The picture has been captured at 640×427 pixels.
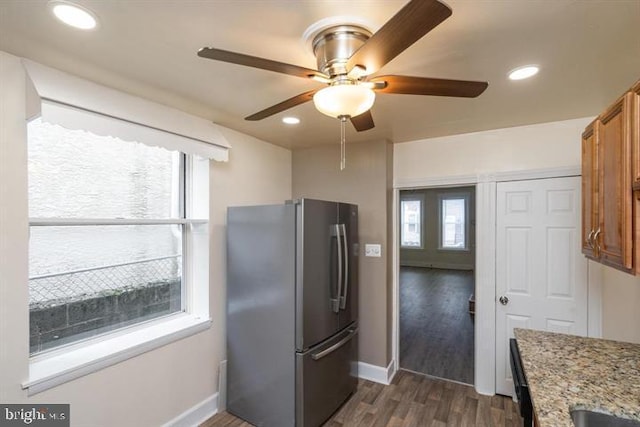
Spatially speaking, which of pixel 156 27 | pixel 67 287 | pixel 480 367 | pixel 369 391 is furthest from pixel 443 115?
pixel 67 287

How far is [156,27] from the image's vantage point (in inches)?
51.3

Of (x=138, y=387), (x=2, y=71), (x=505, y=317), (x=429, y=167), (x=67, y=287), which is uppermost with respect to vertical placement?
(x=2, y=71)

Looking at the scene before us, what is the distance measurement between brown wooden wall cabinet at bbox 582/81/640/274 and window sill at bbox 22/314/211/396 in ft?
8.72

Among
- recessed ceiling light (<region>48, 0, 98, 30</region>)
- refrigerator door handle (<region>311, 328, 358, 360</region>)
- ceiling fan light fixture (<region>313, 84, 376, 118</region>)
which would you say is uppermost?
recessed ceiling light (<region>48, 0, 98, 30</region>)

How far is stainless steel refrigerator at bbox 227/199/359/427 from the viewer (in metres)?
2.25

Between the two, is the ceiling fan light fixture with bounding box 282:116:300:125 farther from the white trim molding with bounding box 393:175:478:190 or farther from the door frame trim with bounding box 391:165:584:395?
the door frame trim with bounding box 391:165:584:395

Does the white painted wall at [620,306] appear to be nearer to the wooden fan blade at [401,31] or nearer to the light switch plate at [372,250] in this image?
the light switch plate at [372,250]

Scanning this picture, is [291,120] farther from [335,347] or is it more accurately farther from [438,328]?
[438,328]

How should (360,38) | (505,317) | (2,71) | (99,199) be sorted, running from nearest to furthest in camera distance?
(360,38)
(2,71)
(99,199)
(505,317)

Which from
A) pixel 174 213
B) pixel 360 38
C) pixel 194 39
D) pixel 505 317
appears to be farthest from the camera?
pixel 505 317

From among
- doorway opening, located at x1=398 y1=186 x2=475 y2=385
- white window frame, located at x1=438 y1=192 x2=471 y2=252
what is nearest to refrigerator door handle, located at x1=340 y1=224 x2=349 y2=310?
doorway opening, located at x1=398 y1=186 x2=475 y2=385

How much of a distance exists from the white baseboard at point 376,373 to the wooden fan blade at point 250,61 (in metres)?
2.85

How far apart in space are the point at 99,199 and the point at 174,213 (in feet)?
1.90

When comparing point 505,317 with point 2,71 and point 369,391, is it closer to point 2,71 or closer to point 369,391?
point 369,391
